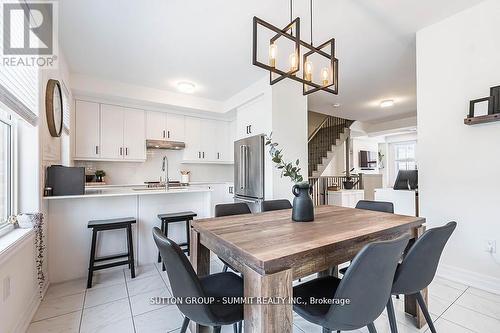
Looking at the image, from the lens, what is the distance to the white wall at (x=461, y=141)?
221 cm

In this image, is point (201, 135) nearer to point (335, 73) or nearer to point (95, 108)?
point (95, 108)

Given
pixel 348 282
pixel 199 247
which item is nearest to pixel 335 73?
pixel 348 282

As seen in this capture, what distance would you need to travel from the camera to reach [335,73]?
1.96 meters

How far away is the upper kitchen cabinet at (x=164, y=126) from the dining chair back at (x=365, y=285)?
4.40 m

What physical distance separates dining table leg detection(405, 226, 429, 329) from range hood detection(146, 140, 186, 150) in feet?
13.7

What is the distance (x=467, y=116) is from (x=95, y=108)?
5237 mm

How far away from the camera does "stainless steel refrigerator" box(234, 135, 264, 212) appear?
369cm

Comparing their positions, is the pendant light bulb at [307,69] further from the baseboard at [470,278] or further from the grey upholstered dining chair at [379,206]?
the baseboard at [470,278]

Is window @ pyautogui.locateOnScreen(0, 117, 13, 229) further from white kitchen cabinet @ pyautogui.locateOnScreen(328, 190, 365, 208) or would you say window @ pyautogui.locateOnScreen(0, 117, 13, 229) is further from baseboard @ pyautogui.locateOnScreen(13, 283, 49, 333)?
white kitchen cabinet @ pyautogui.locateOnScreen(328, 190, 365, 208)

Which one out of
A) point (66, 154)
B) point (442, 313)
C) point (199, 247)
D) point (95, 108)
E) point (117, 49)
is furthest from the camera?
point (95, 108)

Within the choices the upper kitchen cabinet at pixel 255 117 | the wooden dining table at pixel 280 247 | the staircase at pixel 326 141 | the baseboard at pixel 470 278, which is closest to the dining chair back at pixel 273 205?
the wooden dining table at pixel 280 247

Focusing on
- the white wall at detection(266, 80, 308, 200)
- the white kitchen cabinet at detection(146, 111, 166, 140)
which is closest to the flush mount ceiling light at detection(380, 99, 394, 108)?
the white wall at detection(266, 80, 308, 200)

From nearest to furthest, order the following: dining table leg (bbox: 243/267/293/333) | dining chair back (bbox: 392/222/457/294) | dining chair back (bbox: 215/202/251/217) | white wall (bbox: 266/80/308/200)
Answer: dining table leg (bbox: 243/267/293/333), dining chair back (bbox: 392/222/457/294), dining chair back (bbox: 215/202/251/217), white wall (bbox: 266/80/308/200)

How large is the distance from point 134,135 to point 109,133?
409 mm
